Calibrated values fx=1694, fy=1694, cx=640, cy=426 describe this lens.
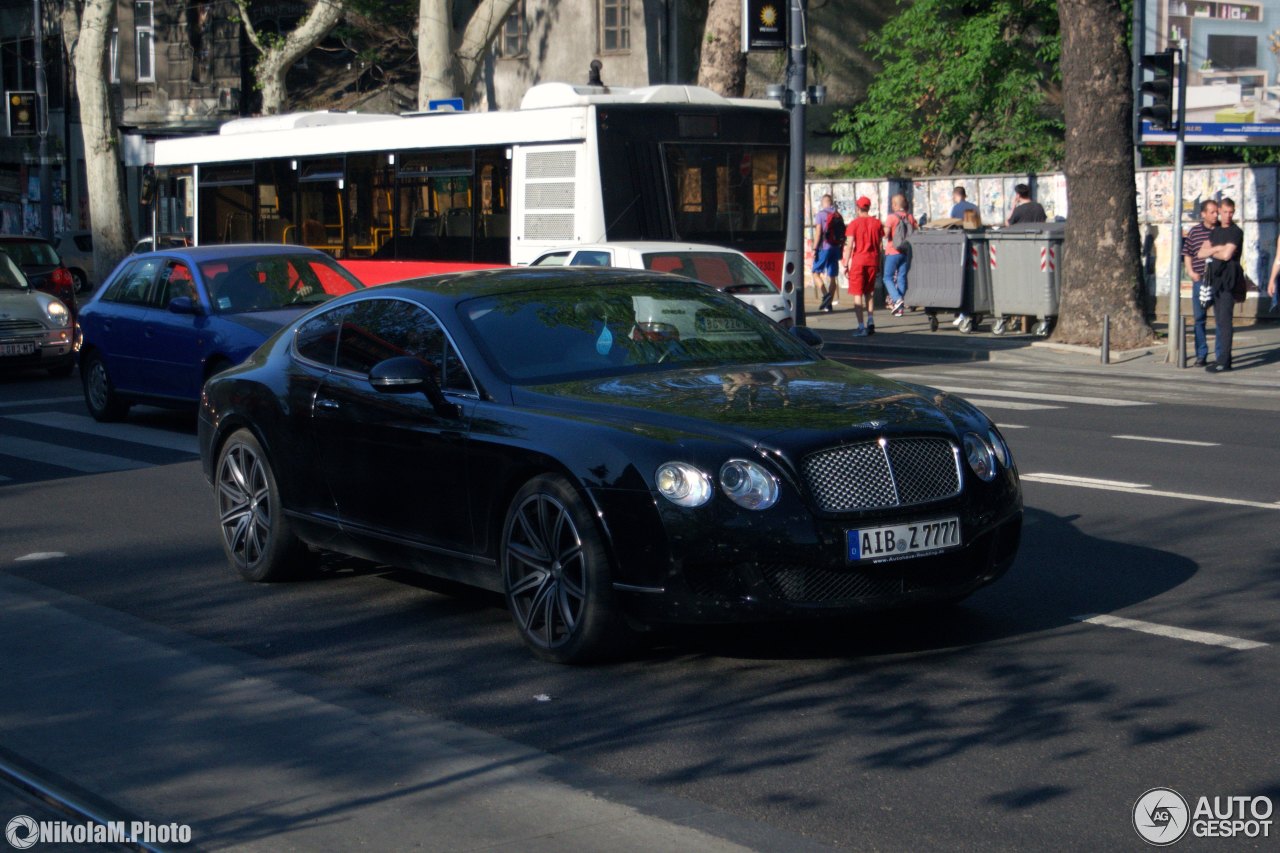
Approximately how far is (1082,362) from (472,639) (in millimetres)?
14905

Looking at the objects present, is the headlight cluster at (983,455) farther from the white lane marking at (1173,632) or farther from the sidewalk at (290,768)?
the sidewalk at (290,768)

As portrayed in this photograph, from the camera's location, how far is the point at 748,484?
6258 millimetres

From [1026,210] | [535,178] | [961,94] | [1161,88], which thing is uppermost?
[961,94]

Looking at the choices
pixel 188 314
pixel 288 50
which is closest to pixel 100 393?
pixel 188 314

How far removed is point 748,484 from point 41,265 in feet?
69.6

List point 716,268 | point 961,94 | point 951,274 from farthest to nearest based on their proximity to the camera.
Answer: point 961,94, point 951,274, point 716,268

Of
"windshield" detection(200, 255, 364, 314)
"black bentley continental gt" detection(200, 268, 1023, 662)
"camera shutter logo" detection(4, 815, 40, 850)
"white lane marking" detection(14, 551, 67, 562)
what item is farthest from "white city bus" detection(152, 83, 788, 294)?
"camera shutter logo" detection(4, 815, 40, 850)

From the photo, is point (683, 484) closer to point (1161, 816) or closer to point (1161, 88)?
point (1161, 816)

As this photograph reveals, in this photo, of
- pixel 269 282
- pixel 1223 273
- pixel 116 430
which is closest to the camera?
pixel 269 282

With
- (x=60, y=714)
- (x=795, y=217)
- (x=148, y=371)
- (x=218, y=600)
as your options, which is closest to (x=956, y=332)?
(x=795, y=217)

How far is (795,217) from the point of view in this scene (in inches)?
883

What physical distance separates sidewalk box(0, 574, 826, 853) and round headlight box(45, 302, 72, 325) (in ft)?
45.1

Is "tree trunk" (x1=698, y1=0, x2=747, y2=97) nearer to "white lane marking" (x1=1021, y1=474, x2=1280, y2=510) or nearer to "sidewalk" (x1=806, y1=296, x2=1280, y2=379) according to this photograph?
"sidewalk" (x1=806, y1=296, x2=1280, y2=379)

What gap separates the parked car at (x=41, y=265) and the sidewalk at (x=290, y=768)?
18.9 meters
